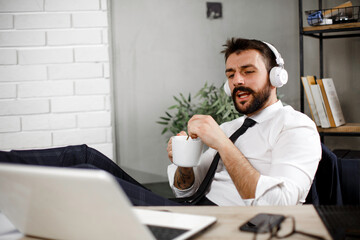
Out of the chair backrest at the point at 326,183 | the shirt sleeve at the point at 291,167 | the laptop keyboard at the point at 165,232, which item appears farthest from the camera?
the chair backrest at the point at 326,183

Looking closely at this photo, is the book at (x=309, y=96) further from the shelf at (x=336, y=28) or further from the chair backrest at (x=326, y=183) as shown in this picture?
the chair backrest at (x=326, y=183)

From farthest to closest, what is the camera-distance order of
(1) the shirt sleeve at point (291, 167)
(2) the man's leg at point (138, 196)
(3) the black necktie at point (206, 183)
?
(3) the black necktie at point (206, 183), (1) the shirt sleeve at point (291, 167), (2) the man's leg at point (138, 196)

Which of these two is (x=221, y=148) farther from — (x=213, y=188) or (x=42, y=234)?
(x=42, y=234)

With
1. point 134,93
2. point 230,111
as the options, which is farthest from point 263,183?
point 134,93

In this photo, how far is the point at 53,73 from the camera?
2188 mm

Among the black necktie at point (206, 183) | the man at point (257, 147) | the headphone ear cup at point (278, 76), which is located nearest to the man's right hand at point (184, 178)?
the man at point (257, 147)

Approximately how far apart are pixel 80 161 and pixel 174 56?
4.86 ft

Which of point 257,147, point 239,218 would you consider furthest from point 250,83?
point 239,218

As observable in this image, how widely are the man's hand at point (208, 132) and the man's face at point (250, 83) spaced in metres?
0.25

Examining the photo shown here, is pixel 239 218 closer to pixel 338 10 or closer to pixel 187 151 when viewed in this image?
pixel 187 151

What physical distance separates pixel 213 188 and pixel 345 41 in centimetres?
172

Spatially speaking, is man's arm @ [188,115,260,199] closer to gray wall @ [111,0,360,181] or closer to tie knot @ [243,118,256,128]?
tie knot @ [243,118,256,128]

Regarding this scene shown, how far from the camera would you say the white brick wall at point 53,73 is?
215cm

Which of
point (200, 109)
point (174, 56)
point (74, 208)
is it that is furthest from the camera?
point (174, 56)
